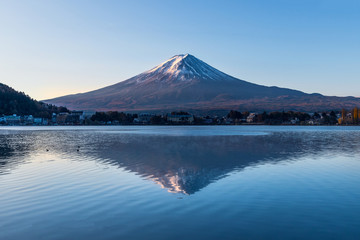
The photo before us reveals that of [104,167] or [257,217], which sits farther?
[104,167]

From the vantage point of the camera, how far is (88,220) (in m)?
10.2

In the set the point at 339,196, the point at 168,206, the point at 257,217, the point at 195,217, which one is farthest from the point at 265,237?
the point at 339,196

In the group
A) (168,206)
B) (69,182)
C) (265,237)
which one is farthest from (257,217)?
(69,182)

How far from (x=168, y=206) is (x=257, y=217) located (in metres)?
3.09

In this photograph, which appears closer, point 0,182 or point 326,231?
point 326,231

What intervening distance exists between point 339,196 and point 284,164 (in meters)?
9.99

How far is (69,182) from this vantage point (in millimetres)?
16656

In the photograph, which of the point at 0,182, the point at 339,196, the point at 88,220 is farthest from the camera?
the point at 0,182

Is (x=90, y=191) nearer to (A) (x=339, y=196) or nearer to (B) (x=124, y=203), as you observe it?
(B) (x=124, y=203)

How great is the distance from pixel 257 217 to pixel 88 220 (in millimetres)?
5168

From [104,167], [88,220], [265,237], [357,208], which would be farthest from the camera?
[104,167]

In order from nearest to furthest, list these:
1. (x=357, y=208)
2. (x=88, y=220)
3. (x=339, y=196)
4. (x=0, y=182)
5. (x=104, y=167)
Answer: (x=88, y=220)
(x=357, y=208)
(x=339, y=196)
(x=0, y=182)
(x=104, y=167)

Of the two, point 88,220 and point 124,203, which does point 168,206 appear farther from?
point 88,220

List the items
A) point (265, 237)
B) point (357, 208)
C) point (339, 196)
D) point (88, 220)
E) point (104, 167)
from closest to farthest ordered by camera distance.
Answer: point (265, 237)
point (88, 220)
point (357, 208)
point (339, 196)
point (104, 167)
